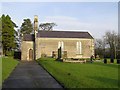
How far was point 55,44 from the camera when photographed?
216 feet

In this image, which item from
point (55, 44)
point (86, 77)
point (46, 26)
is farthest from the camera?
point (46, 26)

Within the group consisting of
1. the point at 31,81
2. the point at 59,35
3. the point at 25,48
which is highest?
the point at 59,35

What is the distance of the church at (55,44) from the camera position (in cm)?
6450

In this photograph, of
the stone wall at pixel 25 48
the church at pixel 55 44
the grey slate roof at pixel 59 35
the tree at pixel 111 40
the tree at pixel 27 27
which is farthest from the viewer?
the tree at pixel 27 27

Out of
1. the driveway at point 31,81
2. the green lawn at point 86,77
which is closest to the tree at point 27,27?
the green lawn at point 86,77

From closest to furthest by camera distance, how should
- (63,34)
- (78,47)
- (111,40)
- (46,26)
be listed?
(78,47) → (63,34) → (111,40) → (46,26)

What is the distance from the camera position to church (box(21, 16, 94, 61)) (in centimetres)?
6450

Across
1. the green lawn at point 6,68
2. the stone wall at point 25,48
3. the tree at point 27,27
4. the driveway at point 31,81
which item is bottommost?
the driveway at point 31,81

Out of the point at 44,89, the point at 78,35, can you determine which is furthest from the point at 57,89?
the point at 78,35

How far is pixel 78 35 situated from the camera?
68.9 m

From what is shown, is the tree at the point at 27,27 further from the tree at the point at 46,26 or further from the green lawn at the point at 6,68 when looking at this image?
the green lawn at the point at 6,68

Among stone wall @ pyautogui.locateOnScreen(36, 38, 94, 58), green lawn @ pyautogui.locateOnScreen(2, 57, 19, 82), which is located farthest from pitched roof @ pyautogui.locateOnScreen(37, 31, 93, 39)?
green lawn @ pyautogui.locateOnScreen(2, 57, 19, 82)

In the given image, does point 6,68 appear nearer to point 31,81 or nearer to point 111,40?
point 31,81

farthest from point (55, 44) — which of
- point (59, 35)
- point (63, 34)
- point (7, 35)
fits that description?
point (7, 35)
